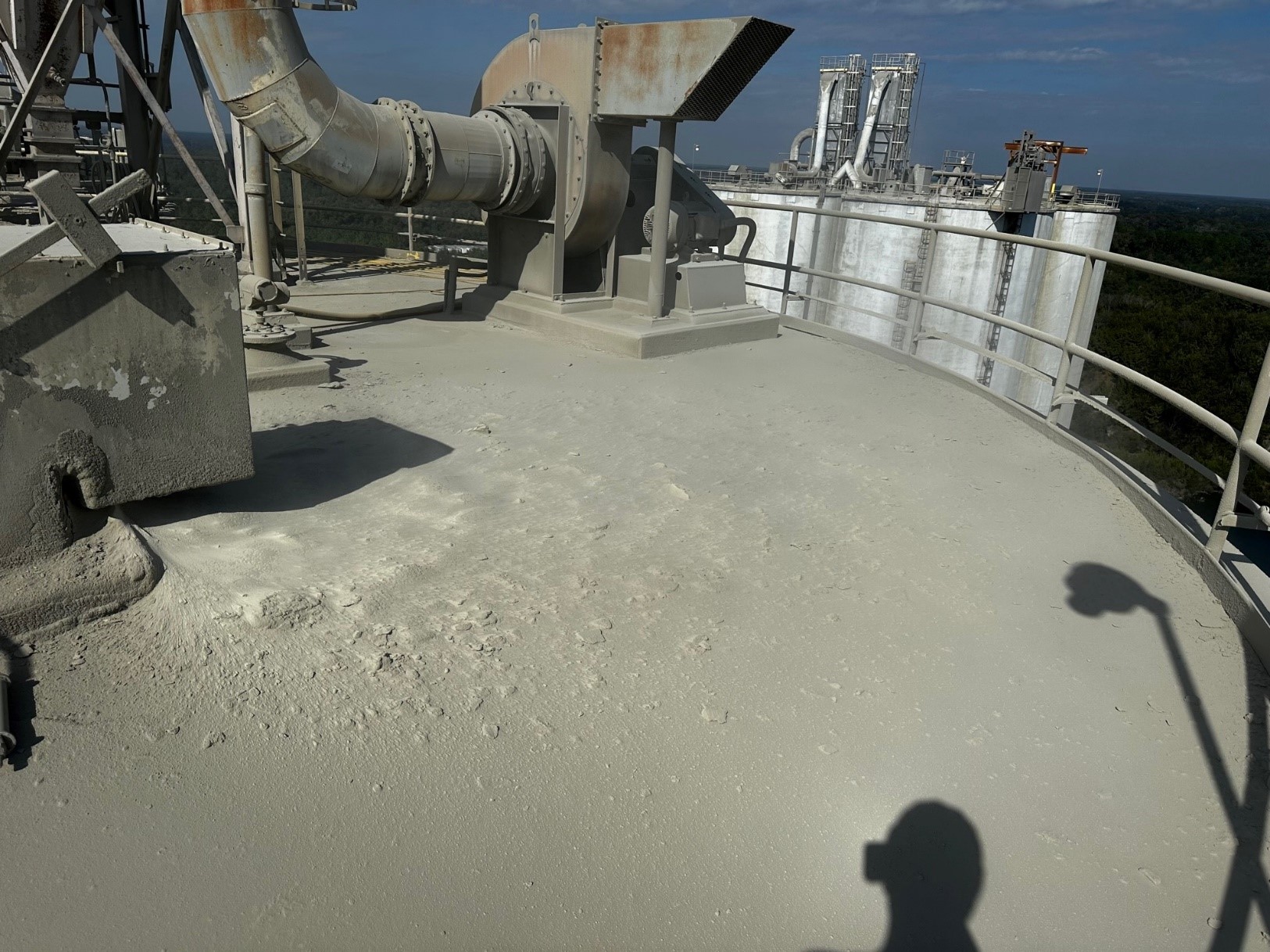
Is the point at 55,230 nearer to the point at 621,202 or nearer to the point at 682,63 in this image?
the point at 682,63

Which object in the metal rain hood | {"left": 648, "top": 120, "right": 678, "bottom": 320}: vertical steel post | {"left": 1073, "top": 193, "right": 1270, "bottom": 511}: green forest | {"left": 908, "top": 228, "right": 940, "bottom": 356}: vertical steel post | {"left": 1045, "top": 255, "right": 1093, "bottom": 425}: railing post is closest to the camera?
{"left": 1045, "top": 255, "right": 1093, "bottom": 425}: railing post

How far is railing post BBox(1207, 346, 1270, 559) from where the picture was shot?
3.29m

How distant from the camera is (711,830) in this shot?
2.28m

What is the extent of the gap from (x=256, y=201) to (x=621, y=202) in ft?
10.4

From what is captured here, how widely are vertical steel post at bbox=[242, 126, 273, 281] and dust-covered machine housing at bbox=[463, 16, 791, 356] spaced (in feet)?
6.11

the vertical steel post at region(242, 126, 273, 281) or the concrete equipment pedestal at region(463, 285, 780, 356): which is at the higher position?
the vertical steel post at region(242, 126, 273, 281)

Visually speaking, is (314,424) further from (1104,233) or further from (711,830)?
(1104,233)

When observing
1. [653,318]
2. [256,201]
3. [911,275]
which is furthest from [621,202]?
[911,275]

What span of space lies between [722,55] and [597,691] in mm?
5438

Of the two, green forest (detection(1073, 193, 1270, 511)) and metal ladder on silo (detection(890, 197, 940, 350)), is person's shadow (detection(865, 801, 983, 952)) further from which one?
green forest (detection(1073, 193, 1270, 511))

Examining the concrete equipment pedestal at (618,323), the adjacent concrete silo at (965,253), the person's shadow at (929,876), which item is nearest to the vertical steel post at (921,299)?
the concrete equipment pedestal at (618,323)

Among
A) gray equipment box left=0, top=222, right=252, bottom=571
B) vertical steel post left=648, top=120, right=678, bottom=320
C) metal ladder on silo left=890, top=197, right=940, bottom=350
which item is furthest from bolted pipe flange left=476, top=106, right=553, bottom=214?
metal ladder on silo left=890, top=197, right=940, bottom=350

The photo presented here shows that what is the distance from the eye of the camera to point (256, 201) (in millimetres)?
7637

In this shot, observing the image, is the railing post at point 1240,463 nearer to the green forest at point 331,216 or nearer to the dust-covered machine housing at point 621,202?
the dust-covered machine housing at point 621,202
